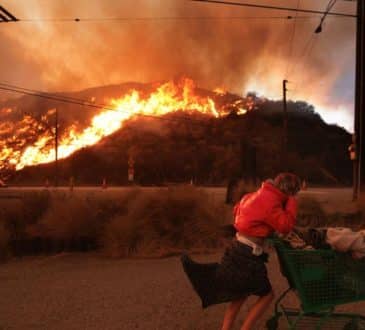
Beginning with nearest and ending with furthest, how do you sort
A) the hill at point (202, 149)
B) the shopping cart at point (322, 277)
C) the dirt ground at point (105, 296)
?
the shopping cart at point (322, 277) < the dirt ground at point (105, 296) < the hill at point (202, 149)

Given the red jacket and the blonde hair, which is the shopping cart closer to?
the red jacket

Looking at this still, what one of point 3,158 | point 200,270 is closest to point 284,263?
point 200,270

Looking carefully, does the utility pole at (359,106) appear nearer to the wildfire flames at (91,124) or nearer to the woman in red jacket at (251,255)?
the woman in red jacket at (251,255)

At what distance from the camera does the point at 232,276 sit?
4.22m

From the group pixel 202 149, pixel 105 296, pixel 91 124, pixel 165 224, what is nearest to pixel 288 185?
pixel 105 296

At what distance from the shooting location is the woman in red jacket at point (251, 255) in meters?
4.01

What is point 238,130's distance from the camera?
73125 millimetres

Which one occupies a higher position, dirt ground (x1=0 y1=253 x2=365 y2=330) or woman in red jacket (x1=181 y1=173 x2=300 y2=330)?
woman in red jacket (x1=181 y1=173 x2=300 y2=330)

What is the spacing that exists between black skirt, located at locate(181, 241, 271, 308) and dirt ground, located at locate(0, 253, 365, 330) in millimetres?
758

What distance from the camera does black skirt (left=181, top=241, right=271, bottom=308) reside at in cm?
417

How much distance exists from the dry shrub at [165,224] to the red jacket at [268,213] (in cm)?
507

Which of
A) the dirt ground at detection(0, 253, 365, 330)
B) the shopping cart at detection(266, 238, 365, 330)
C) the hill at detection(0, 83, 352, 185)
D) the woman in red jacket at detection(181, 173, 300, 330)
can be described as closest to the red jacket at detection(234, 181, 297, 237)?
the woman in red jacket at detection(181, 173, 300, 330)

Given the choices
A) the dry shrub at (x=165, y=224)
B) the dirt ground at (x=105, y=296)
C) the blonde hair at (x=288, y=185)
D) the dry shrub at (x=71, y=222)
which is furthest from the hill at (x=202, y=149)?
the blonde hair at (x=288, y=185)

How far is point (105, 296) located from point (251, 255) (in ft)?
A: 8.87
